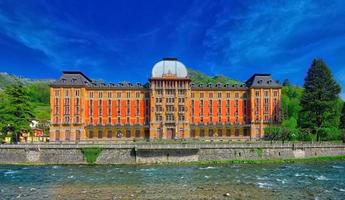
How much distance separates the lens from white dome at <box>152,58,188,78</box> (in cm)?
9456

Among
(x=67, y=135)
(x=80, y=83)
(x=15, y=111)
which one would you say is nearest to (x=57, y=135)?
(x=67, y=135)

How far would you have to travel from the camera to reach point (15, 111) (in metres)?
67.8

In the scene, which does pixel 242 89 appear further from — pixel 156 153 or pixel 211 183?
pixel 211 183

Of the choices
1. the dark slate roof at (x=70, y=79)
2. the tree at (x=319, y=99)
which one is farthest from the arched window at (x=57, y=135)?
the tree at (x=319, y=99)

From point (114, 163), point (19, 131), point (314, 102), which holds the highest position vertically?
point (314, 102)

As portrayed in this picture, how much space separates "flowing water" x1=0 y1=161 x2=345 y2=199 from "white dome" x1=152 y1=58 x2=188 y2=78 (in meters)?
44.8

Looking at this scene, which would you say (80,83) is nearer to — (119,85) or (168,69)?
(119,85)

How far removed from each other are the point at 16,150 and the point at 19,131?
8953mm

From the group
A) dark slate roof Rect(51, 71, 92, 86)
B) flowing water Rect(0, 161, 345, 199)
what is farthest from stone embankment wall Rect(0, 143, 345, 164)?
dark slate roof Rect(51, 71, 92, 86)

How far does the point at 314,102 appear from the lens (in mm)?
77062

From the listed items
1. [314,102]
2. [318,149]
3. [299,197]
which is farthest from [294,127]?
[299,197]

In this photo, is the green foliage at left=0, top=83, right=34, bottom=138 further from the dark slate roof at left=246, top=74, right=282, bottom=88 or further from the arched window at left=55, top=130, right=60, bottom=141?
the dark slate roof at left=246, top=74, right=282, bottom=88

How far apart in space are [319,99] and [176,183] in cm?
5389

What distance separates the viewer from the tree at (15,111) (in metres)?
66.5
